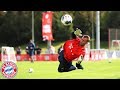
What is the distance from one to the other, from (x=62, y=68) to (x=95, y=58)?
1.81 metres

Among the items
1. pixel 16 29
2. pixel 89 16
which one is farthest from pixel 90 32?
pixel 16 29

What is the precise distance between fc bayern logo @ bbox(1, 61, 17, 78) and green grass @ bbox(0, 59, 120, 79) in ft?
0.27

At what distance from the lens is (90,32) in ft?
53.8

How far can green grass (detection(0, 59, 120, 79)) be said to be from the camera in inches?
620

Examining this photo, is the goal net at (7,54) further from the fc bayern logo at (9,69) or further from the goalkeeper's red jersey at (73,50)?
the goalkeeper's red jersey at (73,50)

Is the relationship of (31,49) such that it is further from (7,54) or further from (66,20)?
(66,20)

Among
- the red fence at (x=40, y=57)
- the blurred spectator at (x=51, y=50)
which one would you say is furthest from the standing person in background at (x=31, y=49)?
the blurred spectator at (x=51, y=50)

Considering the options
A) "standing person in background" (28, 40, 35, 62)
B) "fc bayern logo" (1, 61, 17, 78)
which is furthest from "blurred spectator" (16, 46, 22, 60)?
"fc bayern logo" (1, 61, 17, 78)

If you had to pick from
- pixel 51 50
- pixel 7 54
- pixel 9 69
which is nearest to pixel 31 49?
pixel 51 50

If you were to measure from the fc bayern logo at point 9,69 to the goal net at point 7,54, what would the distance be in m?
0.26

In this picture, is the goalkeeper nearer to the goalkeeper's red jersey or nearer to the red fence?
the goalkeeper's red jersey

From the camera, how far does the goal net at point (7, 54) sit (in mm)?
16562

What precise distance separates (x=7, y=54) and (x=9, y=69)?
1253mm

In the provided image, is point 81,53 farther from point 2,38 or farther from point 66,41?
point 2,38
